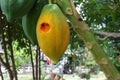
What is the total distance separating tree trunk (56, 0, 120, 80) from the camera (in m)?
0.63

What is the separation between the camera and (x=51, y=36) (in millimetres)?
597

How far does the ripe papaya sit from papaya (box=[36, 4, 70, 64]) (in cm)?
7

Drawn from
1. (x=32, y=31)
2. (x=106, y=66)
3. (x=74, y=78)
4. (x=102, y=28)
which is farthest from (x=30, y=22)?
(x=74, y=78)

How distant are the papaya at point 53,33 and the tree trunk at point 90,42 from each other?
0.10 feet

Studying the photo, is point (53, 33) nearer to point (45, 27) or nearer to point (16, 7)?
point (45, 27)

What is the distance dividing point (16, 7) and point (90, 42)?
17 centimetres

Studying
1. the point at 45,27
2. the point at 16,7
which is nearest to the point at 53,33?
the point at 45,27

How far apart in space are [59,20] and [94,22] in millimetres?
1668

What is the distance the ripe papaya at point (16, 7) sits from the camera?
0.67 m

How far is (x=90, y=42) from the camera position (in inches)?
24.9

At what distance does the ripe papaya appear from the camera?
67cm

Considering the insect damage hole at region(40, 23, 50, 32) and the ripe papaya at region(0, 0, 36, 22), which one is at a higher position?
the ripe papaya at region(0, 0, 36, 22)

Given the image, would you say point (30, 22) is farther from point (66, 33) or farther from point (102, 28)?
point (102, 28)

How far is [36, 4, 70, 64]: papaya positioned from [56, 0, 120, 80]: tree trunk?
31mm
